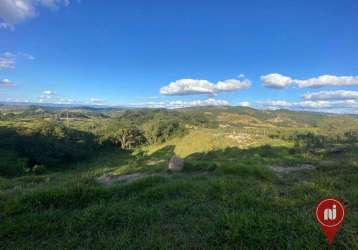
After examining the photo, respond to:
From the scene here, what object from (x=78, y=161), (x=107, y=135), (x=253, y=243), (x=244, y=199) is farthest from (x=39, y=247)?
(x=107, y=135)

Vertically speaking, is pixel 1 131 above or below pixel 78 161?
above

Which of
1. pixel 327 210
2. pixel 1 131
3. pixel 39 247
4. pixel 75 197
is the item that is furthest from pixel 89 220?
pixel 1 131

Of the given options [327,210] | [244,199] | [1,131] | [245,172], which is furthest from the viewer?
[1,131]

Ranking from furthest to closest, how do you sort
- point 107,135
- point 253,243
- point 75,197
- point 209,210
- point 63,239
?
point 107,135 → point 75,197 → point 209,210 → point 63,239 → point 253,243

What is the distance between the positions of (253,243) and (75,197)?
3693 mm

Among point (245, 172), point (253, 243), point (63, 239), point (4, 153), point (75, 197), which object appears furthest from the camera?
point (4, 153)

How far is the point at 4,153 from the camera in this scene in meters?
29.0

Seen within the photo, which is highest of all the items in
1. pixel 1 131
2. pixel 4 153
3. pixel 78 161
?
pixel 1 131

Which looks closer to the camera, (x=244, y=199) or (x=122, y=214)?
(x=122, y=214)

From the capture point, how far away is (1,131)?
3459cm

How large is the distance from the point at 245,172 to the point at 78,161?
36.9 meters

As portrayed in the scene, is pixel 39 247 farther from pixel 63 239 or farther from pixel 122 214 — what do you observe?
pixel 122 214

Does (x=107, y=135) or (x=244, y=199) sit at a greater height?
(x=244, y=199)

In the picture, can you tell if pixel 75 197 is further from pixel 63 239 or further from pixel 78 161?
pixel 78 161
